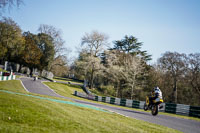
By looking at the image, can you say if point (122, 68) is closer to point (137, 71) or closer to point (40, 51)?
point (137, 71)

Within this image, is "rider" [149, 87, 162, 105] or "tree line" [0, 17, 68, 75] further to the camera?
"tree line" [0, 17, 68, 75]

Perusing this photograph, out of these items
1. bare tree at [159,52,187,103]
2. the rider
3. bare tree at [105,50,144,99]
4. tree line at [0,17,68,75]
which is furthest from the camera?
tree line at [0,17,68,75]

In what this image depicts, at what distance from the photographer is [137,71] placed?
46844mm

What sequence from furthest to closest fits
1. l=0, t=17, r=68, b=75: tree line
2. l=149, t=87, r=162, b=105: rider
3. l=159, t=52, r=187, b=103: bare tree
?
1. l=0, t=17, r=68, b=75: tree line
2. l=159, t=52, r=187, b=103: bare tree
3. l=149, t=87, r=162, b=105: rider

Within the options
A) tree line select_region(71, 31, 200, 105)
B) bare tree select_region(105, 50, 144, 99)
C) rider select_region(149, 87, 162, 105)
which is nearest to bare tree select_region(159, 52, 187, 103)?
tree line select_region(71, 31, 200, 105)

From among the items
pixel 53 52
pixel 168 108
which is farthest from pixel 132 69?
pixel 53 52

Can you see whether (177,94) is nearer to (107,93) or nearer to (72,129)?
(107,93)

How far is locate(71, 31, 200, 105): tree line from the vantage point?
37.7 m

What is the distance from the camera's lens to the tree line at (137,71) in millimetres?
37688

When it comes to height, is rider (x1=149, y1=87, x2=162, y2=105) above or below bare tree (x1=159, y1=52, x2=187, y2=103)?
below

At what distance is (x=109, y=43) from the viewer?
4944cm

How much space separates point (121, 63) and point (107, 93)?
9361 mm

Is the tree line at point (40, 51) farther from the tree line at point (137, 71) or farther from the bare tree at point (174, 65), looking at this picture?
the bare tree at point (174, 65)

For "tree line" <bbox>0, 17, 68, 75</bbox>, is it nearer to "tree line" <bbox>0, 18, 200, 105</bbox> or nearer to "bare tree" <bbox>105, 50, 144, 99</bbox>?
"tree line" <bbox>0, 18, 200, 105</bbox>
